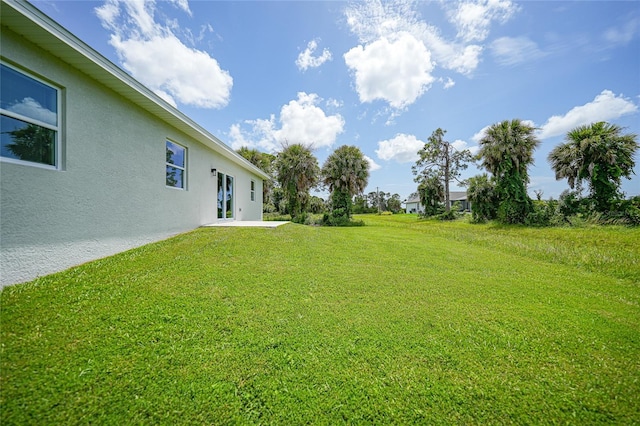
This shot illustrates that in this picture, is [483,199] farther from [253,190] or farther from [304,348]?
[304,348]

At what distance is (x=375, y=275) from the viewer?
15.3 feet

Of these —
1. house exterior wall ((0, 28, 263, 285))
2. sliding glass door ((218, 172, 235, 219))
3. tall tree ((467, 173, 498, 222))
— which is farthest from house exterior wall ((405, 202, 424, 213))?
house exterior wall ((0, 28, 263, 285))

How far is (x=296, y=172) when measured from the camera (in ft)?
58.0

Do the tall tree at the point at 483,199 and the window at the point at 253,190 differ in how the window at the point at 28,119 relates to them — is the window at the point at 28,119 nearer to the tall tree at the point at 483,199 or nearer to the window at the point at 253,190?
the window at the point at 253,190

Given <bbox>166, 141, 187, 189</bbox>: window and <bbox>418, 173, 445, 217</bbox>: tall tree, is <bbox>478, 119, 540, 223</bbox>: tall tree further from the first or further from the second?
<bbox>166, 141, 187, 189</bbox>: window

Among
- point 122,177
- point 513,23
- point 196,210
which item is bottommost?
point 196,210

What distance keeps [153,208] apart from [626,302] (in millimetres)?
10104

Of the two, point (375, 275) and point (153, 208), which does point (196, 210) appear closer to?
point (153, 208)

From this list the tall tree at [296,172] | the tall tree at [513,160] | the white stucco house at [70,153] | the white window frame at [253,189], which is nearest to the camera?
the white stucco house at [70,153]

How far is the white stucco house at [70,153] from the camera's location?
3.19 meters

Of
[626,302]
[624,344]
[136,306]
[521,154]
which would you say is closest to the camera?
[624,344]

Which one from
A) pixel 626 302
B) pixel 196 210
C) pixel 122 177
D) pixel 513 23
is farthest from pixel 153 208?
pixel 513 23

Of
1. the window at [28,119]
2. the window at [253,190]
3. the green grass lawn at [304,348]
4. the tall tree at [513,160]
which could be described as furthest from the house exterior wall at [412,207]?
the window at [28,119]

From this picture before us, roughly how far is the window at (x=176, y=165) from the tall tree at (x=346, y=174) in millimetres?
12414
